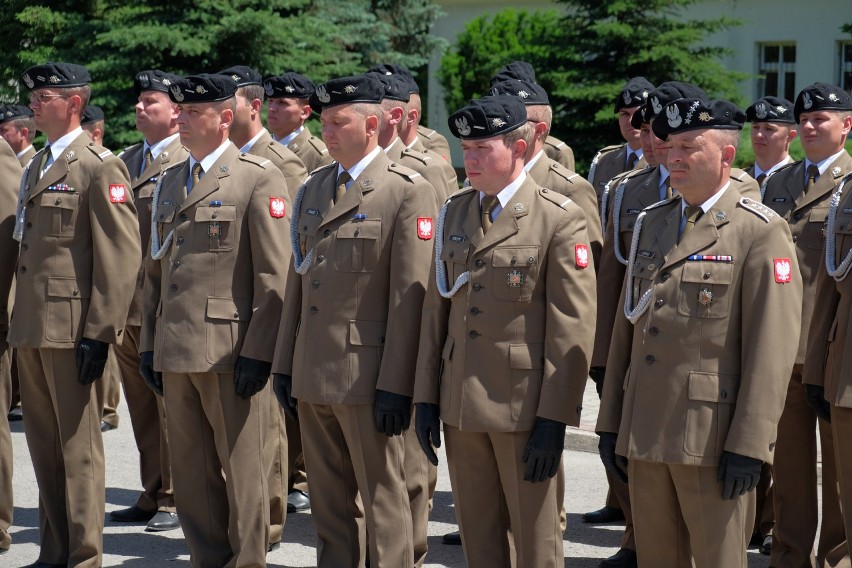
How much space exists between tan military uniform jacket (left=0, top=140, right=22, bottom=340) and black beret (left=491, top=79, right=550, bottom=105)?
9.02 feet

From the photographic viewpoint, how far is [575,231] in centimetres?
517

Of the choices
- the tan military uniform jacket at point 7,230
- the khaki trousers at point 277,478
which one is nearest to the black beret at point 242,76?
the tan military uniform jacket at point 7,230

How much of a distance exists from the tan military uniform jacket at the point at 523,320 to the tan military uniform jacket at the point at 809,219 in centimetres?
195

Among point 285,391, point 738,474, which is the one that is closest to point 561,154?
point 285,391

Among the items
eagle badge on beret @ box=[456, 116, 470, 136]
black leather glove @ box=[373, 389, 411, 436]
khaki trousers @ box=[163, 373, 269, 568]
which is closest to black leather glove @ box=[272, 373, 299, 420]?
khaki trousers @ box=[163, 373, 269, 568]

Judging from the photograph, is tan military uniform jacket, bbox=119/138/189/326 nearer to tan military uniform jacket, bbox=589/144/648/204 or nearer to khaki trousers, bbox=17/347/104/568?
khaki trousers, bbox=17/347/104/568

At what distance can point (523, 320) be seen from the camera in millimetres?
5129

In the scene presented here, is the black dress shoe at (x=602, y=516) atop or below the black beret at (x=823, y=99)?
below

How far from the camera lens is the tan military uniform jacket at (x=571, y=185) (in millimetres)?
6781

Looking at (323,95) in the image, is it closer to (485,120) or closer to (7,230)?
(485,120)

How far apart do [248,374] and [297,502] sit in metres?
2.23

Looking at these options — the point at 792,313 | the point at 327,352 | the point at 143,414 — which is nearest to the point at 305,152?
the point at 143,414

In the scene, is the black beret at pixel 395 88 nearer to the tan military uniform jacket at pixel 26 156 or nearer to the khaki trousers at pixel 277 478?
the khaki trousers at pixel 277 478

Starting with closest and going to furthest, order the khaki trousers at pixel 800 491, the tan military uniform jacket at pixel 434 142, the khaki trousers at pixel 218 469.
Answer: the khaki trousers at pixel 218 469 < the khaki trousers at pixel 800 491 < the tan military uniform jacket at pixel 434 142
